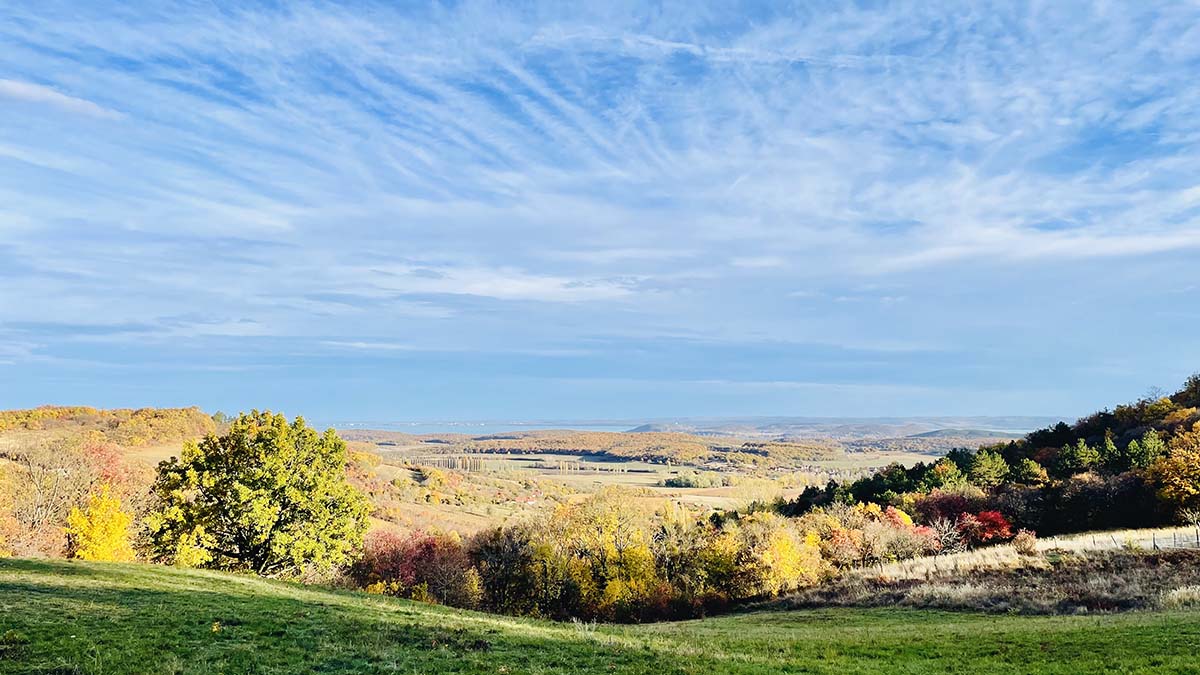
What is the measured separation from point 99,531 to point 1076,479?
104849 mm

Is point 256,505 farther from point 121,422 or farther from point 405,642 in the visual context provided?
point 121,422

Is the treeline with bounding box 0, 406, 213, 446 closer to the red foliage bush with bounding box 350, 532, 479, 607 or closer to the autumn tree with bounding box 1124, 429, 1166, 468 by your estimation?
the red foliage bush with bounding box 350, 532, 479, 607

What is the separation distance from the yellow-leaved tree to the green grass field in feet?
92.1

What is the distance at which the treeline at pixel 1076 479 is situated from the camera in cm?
7644

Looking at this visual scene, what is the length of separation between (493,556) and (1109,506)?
242 feet

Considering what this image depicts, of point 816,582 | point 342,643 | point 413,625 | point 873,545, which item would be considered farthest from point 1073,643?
point 873,545

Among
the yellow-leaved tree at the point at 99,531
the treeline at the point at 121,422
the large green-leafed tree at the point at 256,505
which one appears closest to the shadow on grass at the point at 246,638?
the large green-leafed tree at the point at 256,505

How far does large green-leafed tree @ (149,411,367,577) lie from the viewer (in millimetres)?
45531

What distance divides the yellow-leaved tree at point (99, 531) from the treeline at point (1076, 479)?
295 ft

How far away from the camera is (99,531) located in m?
55.6

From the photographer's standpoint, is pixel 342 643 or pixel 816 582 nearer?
pixel 342 643

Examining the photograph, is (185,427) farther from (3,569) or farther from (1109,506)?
(1109,506)

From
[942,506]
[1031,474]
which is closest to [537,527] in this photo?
[942,506]

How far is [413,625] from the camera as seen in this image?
23766mm
